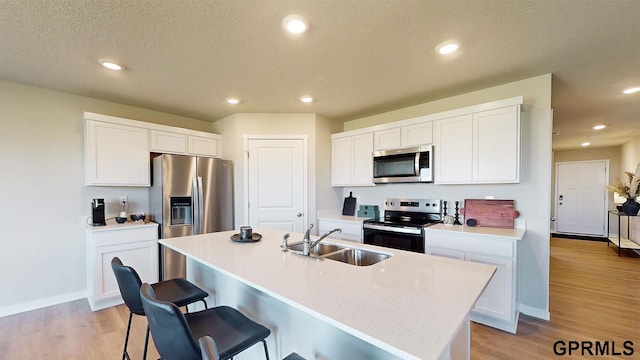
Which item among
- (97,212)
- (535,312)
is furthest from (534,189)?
(97,212)

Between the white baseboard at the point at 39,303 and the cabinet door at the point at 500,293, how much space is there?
4.24m

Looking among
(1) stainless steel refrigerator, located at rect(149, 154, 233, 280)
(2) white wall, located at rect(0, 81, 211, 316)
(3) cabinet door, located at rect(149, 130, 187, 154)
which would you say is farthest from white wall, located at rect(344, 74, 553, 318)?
(2) white wall, located at rect(0, 81, 211, 316)

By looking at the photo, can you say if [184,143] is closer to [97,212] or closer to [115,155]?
[115,155]

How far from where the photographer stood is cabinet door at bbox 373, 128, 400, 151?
11.1 ft

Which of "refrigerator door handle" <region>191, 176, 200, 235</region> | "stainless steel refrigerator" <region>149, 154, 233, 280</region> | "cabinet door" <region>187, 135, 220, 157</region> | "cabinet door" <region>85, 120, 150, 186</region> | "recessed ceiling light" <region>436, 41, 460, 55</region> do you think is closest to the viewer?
"recessed ceiling light" <region>436, 41, 460, 55</region>

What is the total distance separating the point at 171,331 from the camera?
101 cm

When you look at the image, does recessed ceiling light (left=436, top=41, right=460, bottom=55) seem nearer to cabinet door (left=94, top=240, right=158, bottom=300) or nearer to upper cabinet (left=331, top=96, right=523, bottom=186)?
upper cabinet (left=331, top=96, right=523, bottom=186)

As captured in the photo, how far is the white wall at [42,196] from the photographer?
2.75 metres

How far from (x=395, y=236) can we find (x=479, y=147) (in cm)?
128

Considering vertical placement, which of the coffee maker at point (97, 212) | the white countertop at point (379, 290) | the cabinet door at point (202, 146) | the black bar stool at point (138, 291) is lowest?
the black bar stool at point (138, 291)

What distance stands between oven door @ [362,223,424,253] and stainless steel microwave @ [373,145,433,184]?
24.9 inches

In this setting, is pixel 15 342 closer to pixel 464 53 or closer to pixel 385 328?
pixel 385 328

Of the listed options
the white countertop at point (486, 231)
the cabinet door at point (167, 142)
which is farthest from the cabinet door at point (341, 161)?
the cabinet door at point (167, 142)

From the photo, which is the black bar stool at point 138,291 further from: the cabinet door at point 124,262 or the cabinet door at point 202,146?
the cabinet door at point 202,146
